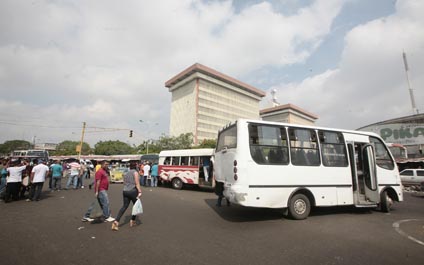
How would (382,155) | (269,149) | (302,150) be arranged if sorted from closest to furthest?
1. (269,149)
2. (302,150)
3. (382,155)

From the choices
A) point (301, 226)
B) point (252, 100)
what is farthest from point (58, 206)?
point (252, 100)

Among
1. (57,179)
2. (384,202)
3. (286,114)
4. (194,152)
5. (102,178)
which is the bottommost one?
(384,202)

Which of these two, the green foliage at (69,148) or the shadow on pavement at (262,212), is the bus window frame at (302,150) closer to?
the shadow on pavement at (262,212)

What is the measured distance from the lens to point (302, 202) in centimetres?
678

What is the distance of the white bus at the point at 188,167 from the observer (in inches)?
559

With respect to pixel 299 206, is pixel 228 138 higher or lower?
higher

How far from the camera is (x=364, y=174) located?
7938 millimetres

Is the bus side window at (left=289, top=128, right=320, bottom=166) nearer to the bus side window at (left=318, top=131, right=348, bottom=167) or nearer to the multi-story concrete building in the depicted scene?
the bus side window at (left=318, top=131, right=348, bottom=167)

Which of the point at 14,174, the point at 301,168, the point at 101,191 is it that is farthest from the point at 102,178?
the point at 301,168

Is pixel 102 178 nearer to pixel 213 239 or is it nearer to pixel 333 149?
pixel 213 239

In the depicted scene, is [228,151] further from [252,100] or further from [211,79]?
[252,100]

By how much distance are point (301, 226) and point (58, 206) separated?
Result: 8.78 m

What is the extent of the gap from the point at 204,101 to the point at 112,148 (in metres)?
40.7

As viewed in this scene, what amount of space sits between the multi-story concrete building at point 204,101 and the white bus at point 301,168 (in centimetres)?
8006
